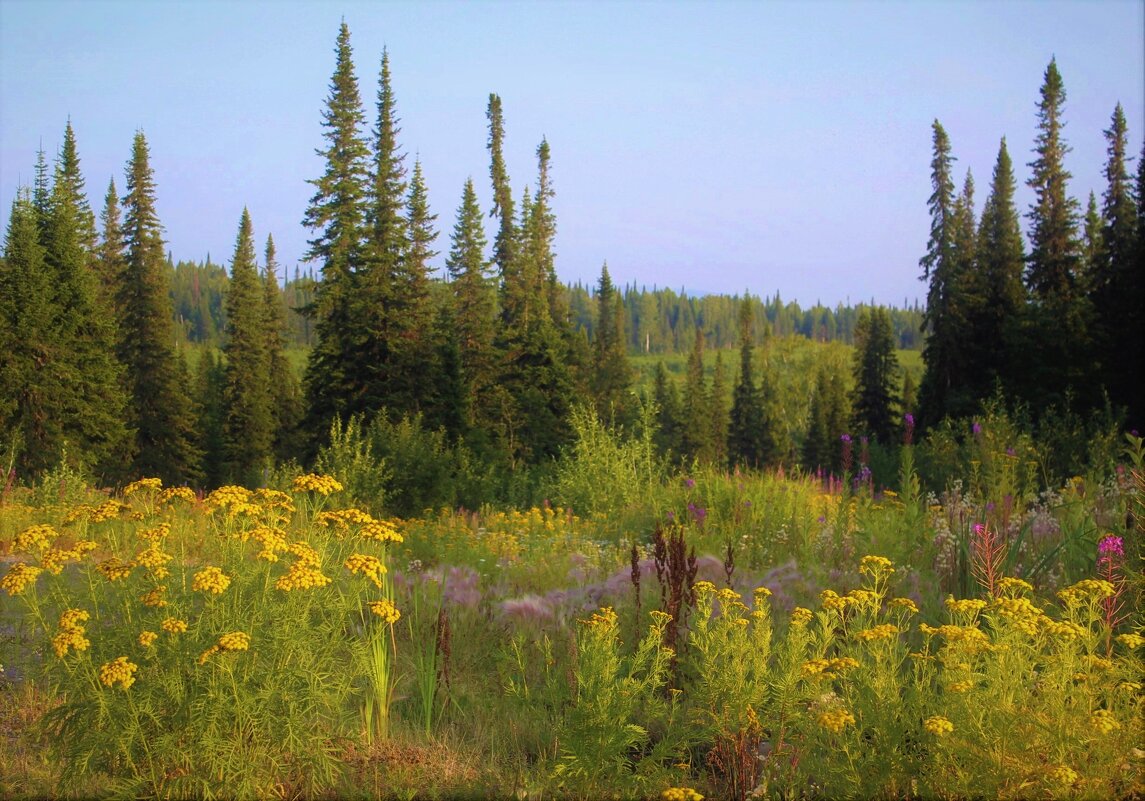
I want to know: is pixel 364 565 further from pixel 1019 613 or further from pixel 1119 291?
pixel 1119 291

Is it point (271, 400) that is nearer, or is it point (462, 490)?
point (462, 490)

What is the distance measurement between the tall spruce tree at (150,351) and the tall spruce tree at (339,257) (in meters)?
9.60

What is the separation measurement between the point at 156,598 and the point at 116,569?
0.77 ft

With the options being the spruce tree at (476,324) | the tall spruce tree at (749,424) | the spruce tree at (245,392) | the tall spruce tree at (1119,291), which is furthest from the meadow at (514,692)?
the tall spruce tree at (749,424)

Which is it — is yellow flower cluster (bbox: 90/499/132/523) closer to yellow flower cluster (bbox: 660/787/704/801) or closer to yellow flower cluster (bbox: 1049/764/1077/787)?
yellow flower cluster (bbox: 660/787/704/801)

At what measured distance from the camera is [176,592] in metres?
2.95

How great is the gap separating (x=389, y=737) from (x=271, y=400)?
133ft

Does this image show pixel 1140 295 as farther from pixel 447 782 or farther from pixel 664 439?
pixel 664 439

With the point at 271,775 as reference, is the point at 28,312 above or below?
above

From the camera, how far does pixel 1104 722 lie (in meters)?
2.26

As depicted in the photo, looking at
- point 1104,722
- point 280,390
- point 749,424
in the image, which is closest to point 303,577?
point 1104,722

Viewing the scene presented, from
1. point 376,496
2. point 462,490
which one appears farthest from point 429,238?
point 376,496

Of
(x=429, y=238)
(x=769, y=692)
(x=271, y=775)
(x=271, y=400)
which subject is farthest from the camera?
(x=271, y=400)

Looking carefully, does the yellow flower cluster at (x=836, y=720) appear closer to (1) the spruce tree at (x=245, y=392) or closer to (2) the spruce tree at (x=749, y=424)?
(1) the spruce tree at (x=245, y=392)
